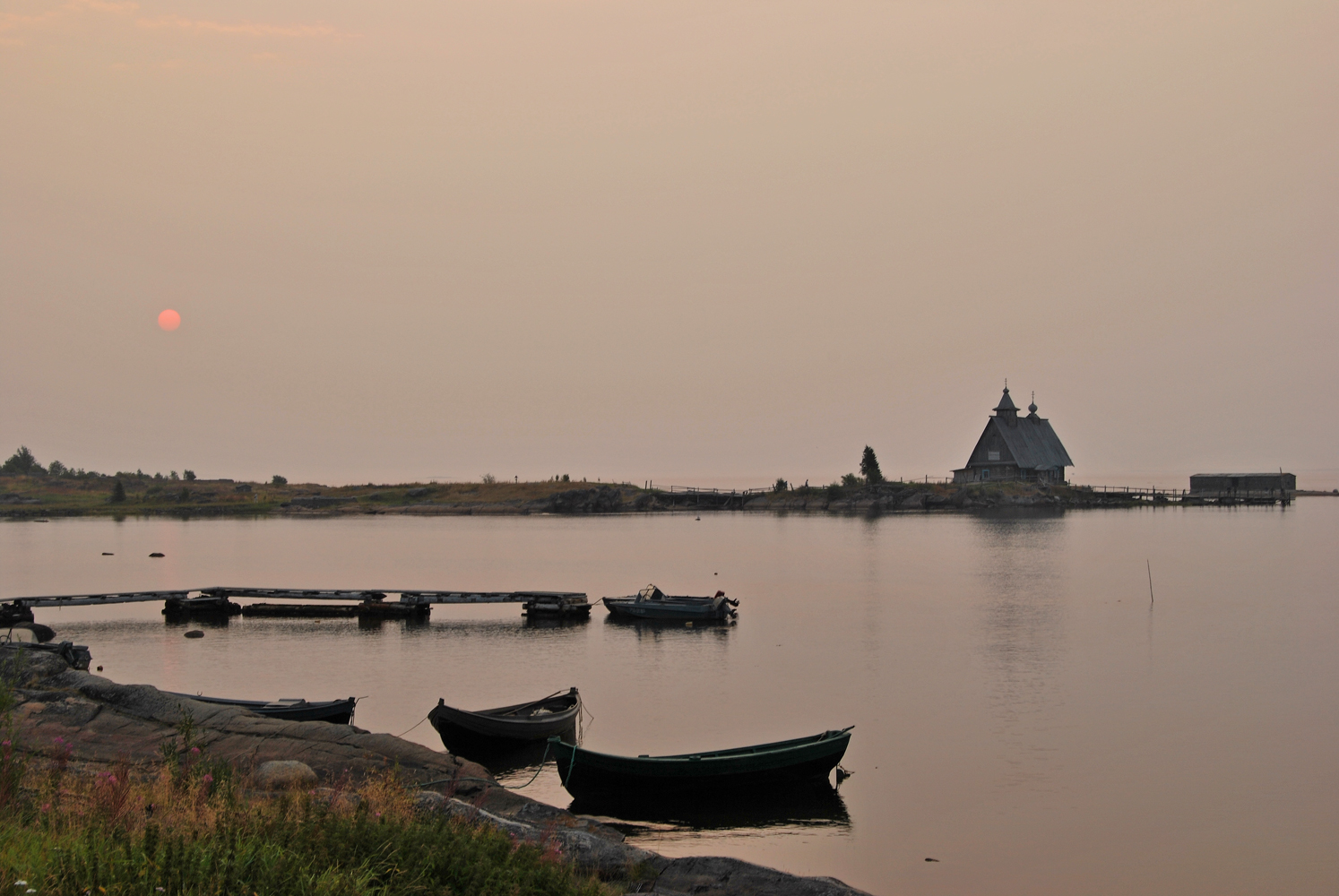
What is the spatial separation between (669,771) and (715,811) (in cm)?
120

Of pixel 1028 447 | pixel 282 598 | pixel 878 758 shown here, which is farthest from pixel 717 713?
pixel 1028 447

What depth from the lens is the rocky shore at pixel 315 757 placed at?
1320 centimetres

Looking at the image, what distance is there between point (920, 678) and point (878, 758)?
9.99 m

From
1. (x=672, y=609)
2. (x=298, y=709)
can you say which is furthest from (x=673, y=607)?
(x=298, y=709)

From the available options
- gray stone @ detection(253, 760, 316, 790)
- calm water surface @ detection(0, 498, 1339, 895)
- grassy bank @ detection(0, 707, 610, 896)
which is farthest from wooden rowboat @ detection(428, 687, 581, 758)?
grassy bank @ detection(0, 707, 610, 896)

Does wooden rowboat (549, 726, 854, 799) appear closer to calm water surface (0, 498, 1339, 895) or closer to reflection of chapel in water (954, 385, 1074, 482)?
calm water surface (0, 498, 1339, 895)

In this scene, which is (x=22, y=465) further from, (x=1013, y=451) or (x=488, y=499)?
(x=1013, y=451)

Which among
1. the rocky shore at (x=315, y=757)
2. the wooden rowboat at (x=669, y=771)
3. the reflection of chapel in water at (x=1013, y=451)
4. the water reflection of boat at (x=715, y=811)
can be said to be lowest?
the water reflection of boat at (x=715, y=811)

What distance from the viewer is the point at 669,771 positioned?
19031mm

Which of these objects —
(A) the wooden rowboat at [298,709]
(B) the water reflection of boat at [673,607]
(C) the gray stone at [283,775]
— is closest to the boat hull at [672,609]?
(B) the water reflection of boat at [673,607]

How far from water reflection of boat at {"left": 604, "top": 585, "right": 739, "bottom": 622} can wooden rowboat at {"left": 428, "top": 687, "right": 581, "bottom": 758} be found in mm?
21573

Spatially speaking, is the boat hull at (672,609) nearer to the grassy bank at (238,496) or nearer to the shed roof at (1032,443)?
the shed roof at (1032,443)

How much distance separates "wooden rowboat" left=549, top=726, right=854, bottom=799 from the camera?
62.4 ft

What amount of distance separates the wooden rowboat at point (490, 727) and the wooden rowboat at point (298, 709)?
2.18 meters
